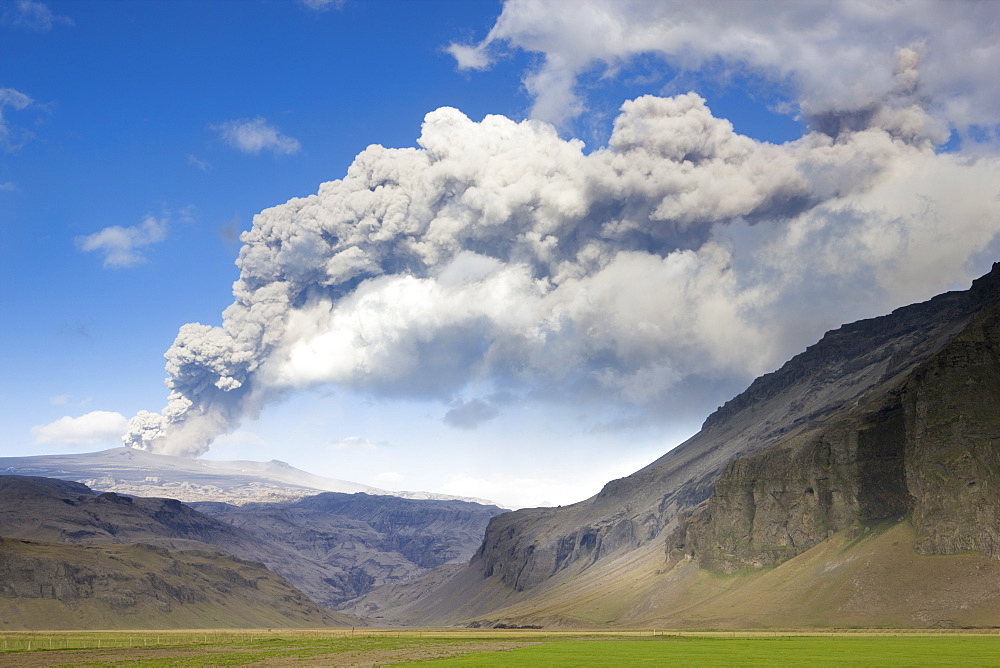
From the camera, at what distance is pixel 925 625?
5906 inches

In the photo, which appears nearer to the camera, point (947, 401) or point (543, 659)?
point (543, 659)

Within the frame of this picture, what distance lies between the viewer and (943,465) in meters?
182

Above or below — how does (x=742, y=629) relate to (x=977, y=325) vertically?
below

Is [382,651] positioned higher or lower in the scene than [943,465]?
lower

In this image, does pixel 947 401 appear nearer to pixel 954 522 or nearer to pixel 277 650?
pixel 954 522

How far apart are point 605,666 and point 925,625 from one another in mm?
95651

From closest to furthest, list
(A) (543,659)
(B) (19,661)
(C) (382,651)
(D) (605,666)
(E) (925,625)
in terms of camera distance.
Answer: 1. (D) (605,666)
2. (A) (543,659)
3. (B) (19,661)
4. (C) (382,651)
5. (E) (925,625)

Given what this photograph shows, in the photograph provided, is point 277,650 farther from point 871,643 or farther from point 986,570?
point 986,570

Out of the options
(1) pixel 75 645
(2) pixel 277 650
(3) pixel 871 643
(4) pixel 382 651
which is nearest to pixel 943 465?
(3) pixel 871 643

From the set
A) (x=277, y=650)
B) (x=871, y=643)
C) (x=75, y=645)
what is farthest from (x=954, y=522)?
(x=75, y=645)

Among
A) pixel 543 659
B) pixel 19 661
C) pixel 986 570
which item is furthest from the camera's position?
pixel 986 570

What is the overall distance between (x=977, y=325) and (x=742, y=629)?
83632 mm

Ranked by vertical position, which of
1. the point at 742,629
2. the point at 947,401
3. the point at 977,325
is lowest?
the point at 742,629

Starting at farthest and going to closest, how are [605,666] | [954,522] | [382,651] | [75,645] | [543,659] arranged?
[954,522], [75,645], [382,651], [543,659], [605,666]
